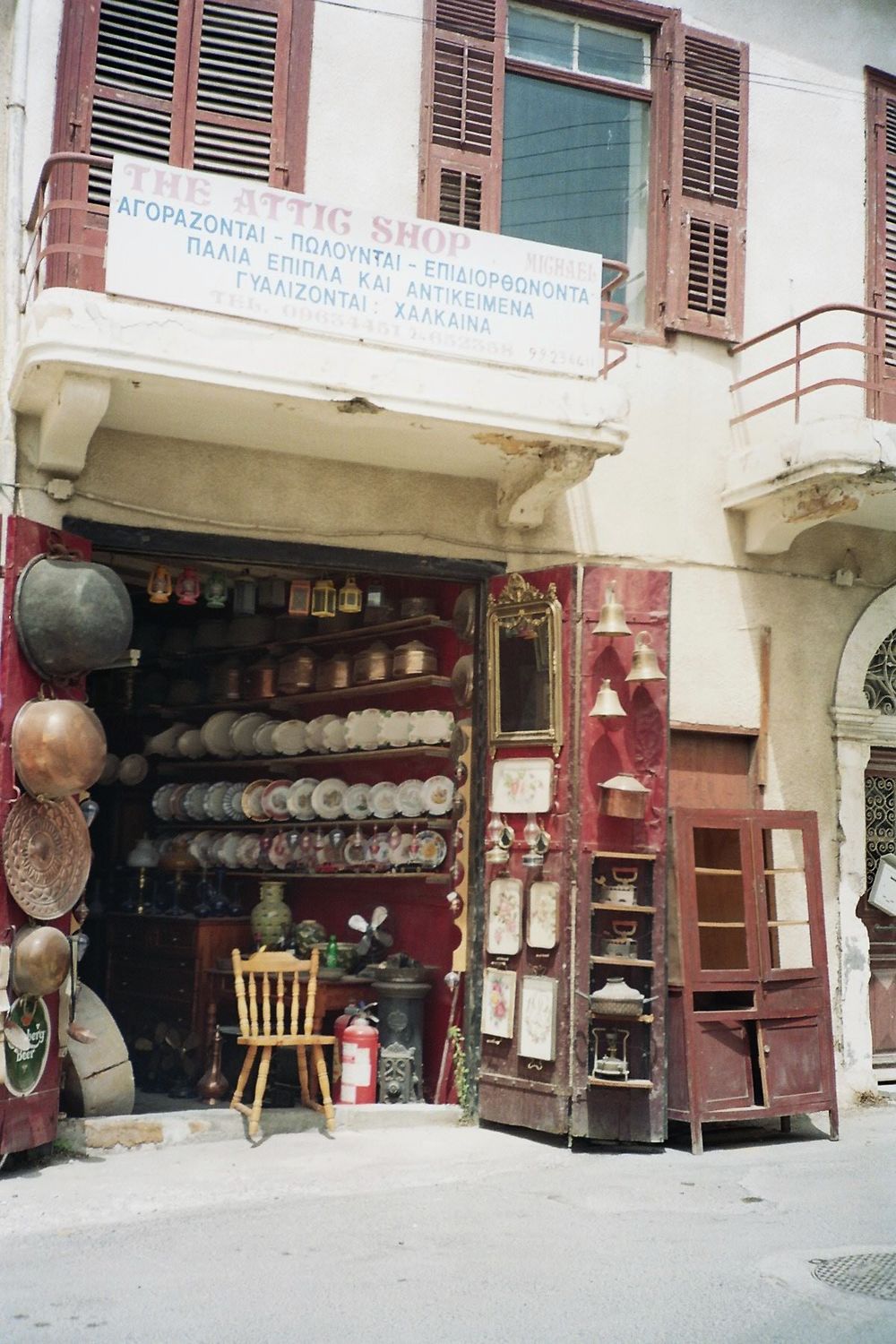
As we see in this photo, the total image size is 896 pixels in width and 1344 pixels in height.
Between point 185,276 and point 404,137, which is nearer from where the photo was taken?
point 185,276

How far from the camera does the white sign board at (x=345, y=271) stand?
678 cm

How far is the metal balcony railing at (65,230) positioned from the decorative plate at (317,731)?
11.2ft

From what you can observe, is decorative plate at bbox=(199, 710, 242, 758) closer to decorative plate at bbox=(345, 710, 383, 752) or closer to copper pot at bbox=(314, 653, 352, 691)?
copper pot at bbox=(314, 653, 352, 691)

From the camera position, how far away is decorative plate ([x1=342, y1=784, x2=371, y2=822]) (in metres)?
9.35

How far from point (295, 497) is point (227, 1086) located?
343 cm

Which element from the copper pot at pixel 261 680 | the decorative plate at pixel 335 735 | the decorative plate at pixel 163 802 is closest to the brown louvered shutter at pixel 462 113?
the decorative plate at pixel 335 735

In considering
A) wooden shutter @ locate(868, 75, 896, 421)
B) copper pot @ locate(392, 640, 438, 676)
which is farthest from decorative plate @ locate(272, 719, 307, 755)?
wooden shutter @ locate(868, 75, 896, 421)

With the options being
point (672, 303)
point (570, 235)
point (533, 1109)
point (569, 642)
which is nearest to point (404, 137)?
point (570, 235)

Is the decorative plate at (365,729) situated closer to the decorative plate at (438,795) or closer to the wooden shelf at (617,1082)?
the decorative plate at (438,795)

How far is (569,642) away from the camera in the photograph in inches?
313

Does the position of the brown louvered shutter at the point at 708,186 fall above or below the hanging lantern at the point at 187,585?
above

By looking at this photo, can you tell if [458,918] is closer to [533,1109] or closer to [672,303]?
[533,1109]

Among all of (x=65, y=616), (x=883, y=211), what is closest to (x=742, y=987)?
(x=65, y=616)

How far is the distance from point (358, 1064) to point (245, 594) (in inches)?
113
